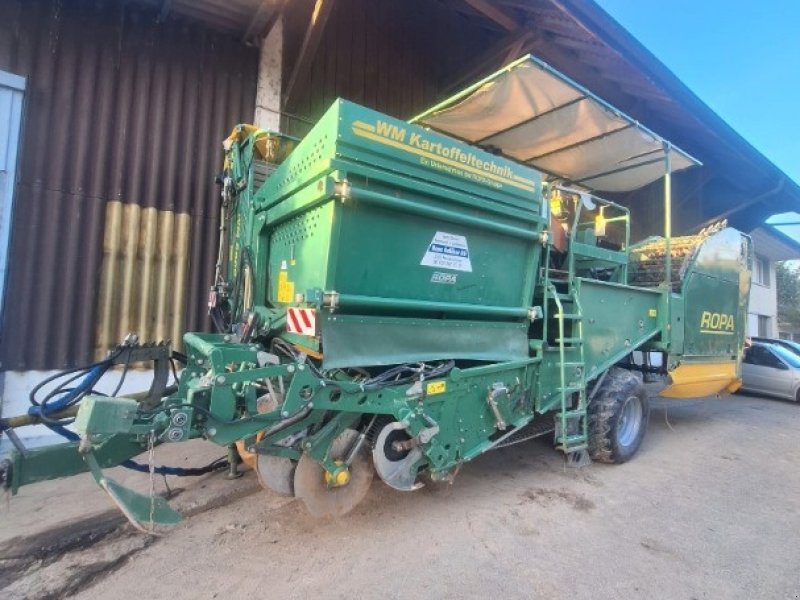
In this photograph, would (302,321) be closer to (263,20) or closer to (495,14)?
(263,20)

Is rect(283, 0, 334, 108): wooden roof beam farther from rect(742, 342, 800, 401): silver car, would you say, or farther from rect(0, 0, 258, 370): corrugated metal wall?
rect(742, 342, 800, 401): silver car

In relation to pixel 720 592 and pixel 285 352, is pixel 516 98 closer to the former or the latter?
pixel 285 352

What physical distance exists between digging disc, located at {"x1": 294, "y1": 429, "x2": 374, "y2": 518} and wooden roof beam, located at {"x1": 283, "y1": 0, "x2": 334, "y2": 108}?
528 centimetres

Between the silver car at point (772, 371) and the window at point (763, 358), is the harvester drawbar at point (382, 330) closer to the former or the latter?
the silver car at point (772, 371)

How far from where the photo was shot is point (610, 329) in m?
4.73

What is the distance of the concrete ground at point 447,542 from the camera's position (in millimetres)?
2564

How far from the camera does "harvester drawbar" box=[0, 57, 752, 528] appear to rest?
105 inches

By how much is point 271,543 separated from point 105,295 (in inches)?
153

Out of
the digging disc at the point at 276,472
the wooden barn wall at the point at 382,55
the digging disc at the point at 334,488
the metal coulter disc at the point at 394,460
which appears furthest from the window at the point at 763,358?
the digging disc at the point at 276,472

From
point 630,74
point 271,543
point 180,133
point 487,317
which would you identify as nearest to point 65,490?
point 271,543

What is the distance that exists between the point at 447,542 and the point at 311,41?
6071 millimetres

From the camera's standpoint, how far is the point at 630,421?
16.4 ft

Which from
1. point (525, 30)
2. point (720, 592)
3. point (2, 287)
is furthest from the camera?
point (525, 30)

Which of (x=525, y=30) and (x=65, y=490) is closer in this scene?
(x=65, y=490)
